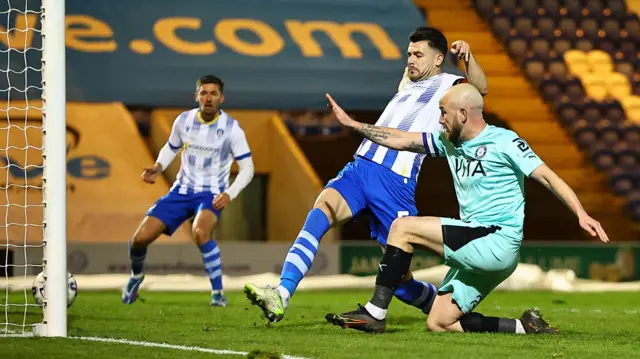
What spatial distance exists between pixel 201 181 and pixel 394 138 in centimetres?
344

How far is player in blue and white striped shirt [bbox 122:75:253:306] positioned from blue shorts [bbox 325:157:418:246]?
2.62m

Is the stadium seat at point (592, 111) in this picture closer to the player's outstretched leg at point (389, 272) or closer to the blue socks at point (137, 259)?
the blue socks at point (137, 259)

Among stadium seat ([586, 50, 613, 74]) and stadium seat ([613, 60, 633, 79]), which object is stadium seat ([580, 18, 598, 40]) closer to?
stadium seat ([586, 50, 613, 74])

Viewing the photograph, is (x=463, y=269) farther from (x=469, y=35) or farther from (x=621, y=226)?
(x=469, y=35)

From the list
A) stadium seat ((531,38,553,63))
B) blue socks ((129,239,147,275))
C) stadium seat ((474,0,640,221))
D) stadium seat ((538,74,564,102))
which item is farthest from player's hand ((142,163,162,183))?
stadium seat ((531,38,553,63))

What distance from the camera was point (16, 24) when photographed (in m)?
15.6

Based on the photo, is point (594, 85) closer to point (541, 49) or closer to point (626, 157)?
point (541, 49)

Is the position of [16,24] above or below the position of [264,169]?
above

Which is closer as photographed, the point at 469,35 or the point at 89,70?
the point at 89,70

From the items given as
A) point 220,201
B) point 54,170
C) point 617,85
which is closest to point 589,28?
point 617,85

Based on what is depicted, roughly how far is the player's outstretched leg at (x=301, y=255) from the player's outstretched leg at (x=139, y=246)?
2841 millimetres

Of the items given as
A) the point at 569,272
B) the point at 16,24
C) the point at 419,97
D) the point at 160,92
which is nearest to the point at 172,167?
the point at 160,92

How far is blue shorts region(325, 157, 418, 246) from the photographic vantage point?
6379 mm

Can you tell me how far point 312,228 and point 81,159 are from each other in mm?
9117
